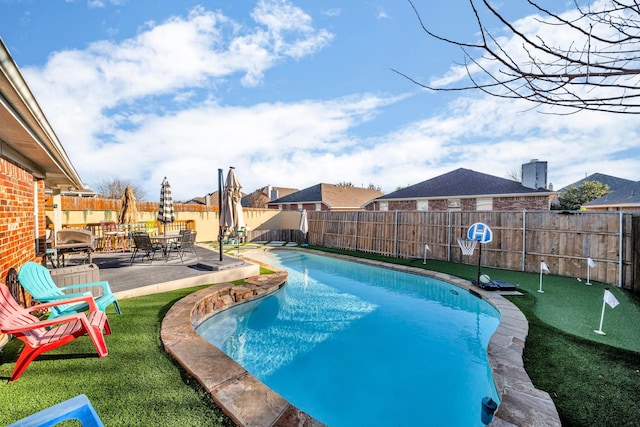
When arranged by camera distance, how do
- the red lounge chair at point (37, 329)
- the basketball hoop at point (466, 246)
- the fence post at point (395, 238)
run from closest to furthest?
the red lounge chair at point (37, 329), the basketball hoop at point (466, 246), the fence post at point (395, 238)

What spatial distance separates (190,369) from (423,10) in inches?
151

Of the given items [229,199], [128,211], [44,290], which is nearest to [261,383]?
[44,290]

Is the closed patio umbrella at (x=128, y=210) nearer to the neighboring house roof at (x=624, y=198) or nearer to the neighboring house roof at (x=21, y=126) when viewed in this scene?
the neighboring house roof at (x=21, y=126)

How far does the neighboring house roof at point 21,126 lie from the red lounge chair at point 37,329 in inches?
65.8

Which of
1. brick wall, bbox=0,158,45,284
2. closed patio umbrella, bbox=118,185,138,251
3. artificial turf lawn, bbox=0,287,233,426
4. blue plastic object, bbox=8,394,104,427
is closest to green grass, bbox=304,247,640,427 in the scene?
artificial turf lawn, bbox=0,287,233,426

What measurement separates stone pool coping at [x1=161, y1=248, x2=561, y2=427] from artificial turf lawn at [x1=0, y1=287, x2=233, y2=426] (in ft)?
0.38

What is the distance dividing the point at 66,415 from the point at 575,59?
3434 mm

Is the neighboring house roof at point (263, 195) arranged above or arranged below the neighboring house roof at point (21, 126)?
above

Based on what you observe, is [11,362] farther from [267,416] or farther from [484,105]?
[484,105]

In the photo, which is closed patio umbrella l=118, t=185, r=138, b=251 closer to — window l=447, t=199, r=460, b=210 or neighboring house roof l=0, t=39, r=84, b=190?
neighboring house roof l=0, t=39, r=84, b=190

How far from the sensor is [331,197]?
2652cm

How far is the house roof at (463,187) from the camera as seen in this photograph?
51.0 ft

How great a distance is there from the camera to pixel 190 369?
282 cm

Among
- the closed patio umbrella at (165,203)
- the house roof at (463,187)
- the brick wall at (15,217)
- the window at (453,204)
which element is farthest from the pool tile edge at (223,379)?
the house roof at (463,187)
